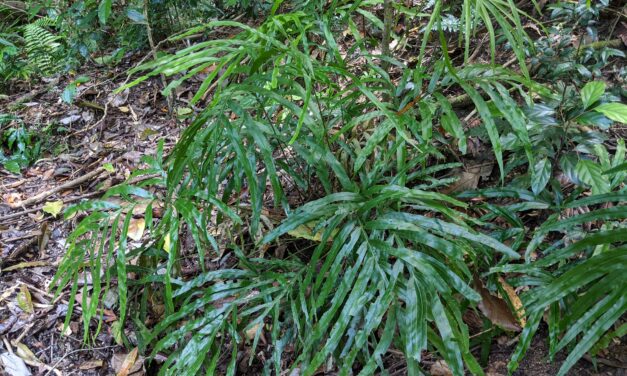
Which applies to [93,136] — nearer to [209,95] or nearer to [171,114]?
[171,114]

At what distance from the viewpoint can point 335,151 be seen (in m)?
1.95

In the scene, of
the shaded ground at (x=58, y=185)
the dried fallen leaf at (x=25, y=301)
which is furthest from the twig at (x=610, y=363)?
the dried fallen leaf at (x=25, y=301)

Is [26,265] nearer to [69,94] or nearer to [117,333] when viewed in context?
[117,333]

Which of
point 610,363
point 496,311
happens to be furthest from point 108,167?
point 610,363

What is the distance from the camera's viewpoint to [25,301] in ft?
6.55

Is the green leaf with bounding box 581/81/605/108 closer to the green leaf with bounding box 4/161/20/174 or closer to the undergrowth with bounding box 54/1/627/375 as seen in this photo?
the undergrowth with bounding box 54/1/627/375

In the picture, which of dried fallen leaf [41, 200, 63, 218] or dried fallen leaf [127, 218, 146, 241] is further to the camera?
dried fallen leaf [41, 200, 63, 218]

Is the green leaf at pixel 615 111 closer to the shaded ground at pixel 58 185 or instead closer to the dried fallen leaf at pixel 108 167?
the shaded ground at pixel 58 185

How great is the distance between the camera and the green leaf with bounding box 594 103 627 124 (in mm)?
1534

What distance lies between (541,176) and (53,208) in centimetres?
199

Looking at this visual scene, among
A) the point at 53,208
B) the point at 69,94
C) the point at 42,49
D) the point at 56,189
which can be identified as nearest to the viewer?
the point at 53,208

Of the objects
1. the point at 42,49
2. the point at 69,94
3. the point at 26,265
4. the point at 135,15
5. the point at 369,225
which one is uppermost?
the point at 135,15

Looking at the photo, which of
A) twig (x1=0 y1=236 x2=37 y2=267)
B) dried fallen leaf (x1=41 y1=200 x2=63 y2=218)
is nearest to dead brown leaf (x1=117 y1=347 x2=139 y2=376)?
twig (x1=0 y1=236 x2=37 y2=267)

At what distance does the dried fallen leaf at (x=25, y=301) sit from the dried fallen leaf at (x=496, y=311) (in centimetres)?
158
